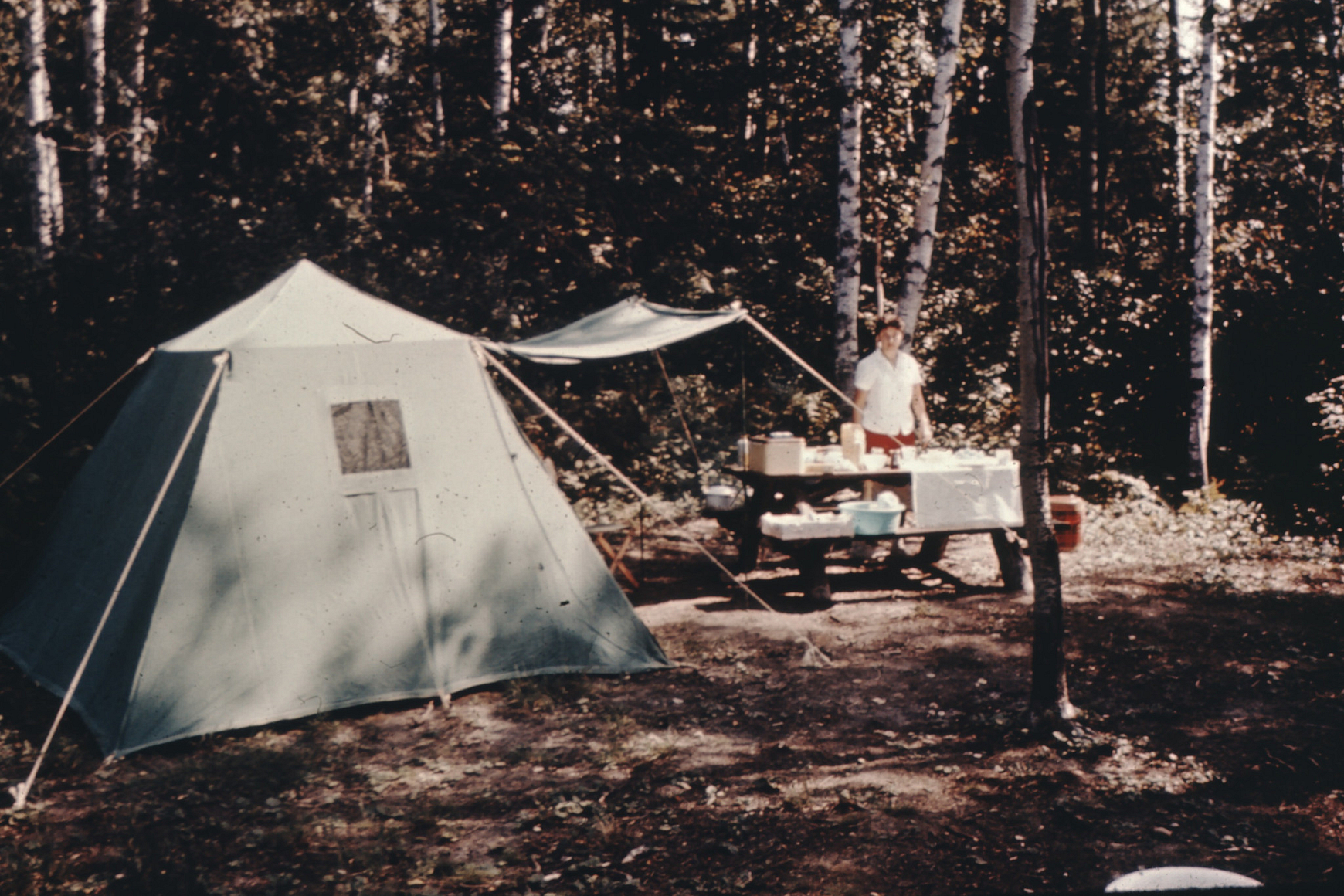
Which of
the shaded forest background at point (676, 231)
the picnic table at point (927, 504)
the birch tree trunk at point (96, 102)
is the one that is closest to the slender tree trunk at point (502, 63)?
the shaded forest background at point (676, 231)

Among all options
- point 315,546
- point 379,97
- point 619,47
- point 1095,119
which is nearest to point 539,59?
point 619,47

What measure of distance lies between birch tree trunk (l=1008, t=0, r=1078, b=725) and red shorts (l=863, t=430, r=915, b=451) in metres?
3.11

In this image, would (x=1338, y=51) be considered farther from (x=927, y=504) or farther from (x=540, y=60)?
(x=927, y=504)

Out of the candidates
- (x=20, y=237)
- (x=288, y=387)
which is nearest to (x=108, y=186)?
(x=20, y=237)

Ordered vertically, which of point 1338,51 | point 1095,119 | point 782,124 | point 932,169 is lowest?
point 932,169

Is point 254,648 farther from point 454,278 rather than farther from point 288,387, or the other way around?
point 454,278

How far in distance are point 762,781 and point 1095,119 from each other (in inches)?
676

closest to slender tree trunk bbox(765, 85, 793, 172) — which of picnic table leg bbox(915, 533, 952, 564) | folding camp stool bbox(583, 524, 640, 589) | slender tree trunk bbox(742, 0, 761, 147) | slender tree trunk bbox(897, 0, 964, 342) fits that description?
slender tree trunk bbox(742, 0, 761, 147)

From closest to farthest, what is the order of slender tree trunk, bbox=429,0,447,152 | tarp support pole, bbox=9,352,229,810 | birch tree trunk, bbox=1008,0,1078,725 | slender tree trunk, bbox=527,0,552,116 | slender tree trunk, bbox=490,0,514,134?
tarp support pole, bbox=9,352,229,810
birch tree trunk, bbox=1008,0,1078,725
slender tree trunk, bbox=490,0,514,134
slender tree trunk, bbox=527,0,552,116
slender tree trunk, bbox=429,0,447,152

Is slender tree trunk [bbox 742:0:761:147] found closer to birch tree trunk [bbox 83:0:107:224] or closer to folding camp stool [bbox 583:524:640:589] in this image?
birch tree trunk [bbox 83:0:107:224]

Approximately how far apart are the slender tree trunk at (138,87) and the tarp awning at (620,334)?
9.02 meters

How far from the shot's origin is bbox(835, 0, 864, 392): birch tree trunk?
1041 cm

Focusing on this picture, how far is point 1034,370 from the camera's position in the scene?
15.9ft

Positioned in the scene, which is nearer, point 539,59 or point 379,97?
point 539,59
